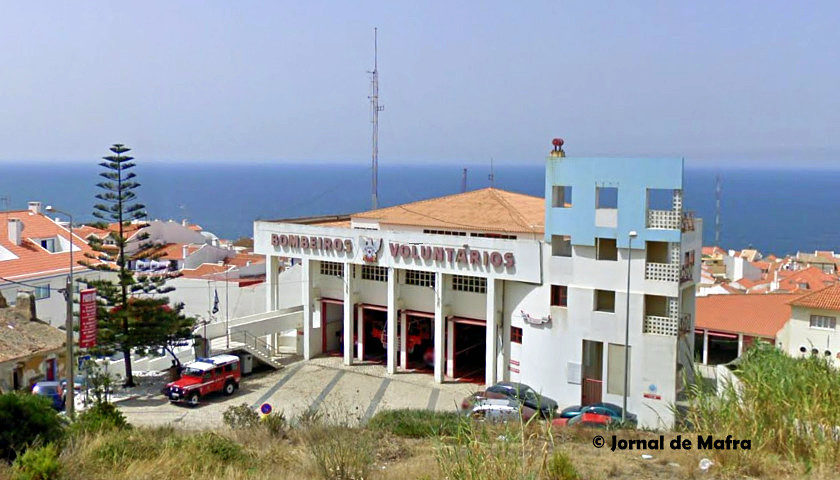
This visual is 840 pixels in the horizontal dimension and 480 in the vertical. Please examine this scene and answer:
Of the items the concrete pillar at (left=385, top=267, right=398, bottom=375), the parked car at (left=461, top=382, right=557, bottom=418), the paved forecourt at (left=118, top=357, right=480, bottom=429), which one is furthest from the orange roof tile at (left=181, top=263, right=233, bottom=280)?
the parked car at (left=461, top=382, right=557, bottom=418)

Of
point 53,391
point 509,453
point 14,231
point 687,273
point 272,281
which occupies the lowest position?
point 53,391

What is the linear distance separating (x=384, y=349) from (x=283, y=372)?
5336 mm

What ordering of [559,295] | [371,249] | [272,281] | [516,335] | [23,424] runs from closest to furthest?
[23,424]
[559,295]
[516,335]
[371,249]
[272,281]

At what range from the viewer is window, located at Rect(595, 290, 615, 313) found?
91.2ft

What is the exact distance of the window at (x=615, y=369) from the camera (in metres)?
27.2

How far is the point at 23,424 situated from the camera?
12695mm

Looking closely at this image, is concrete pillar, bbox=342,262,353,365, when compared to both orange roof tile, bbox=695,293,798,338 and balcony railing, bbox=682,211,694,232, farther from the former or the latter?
orange roof tile, bbox=695,293,798,338

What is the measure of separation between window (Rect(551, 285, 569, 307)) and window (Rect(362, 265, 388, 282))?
813 centimetres

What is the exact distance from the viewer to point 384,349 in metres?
36.9

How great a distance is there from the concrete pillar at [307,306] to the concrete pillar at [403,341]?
450cm

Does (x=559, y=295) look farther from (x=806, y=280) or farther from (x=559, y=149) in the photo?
(x=806, y=280)

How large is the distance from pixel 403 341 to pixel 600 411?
1068cm

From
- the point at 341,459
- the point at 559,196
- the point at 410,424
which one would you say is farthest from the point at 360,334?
the point at 341,459

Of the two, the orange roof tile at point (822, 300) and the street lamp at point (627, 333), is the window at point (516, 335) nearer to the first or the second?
the street lamp at point (627, 333)
